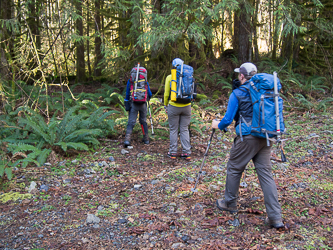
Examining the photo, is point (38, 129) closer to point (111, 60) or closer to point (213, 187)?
point (213, 187)

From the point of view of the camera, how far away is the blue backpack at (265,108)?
3.65 m

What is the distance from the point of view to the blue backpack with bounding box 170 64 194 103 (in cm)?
643

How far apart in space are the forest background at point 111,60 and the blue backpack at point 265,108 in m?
4.35

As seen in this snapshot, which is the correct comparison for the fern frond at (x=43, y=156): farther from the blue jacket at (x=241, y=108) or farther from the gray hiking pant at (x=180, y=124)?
the blue jacket at (x=241, y=108)

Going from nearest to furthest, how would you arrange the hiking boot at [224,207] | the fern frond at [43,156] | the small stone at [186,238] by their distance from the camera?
the small stone at [186,238]
the hiking boot at [224,207]
the fern frond at [43,156]

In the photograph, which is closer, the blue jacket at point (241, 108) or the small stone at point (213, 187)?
the blue jacket at point (241, 108)

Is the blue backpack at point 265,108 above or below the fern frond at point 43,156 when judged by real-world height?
above

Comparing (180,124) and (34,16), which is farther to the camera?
(34,16)

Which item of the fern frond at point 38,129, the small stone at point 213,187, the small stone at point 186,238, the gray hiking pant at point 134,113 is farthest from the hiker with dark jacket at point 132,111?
the small stone at point 186,238

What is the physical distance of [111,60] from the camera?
11359mm

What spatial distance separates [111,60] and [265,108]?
8865 millimetres

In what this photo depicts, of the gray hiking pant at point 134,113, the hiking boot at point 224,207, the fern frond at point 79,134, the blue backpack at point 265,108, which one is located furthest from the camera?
the gray hiking pant at point 134,113

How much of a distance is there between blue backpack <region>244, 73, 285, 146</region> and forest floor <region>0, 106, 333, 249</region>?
1456 mm

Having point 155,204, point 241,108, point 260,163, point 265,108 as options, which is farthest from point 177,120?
point 265,108
